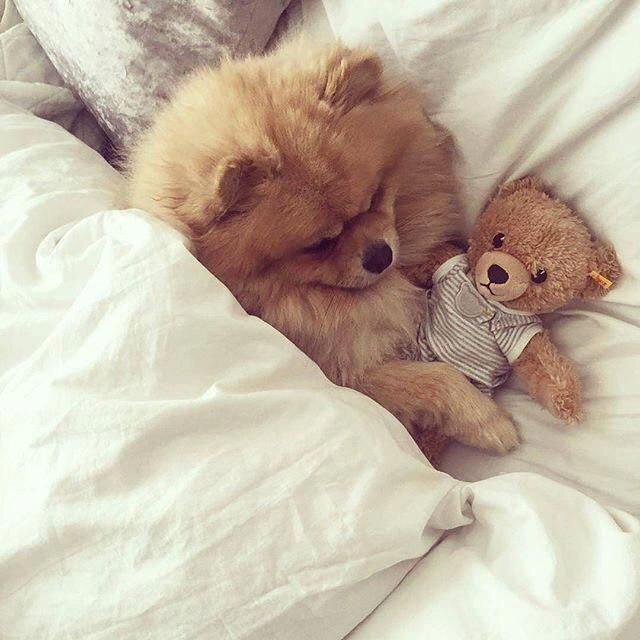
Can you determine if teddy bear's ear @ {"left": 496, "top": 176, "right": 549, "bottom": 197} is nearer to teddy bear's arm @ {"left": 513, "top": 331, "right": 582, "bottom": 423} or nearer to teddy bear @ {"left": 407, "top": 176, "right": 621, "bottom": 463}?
teddy bear @ {"left": 407, "top": 176, "right": 621, "bottom": 463}

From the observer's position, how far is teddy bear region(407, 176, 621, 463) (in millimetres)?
919

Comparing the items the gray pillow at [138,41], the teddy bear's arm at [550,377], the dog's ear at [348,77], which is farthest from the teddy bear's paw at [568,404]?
the gray pillow at [138,41]

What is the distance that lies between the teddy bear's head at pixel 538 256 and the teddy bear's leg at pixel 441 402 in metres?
0.15

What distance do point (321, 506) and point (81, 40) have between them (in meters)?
1.05

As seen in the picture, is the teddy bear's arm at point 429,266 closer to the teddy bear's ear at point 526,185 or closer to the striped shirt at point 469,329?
the striped shirt at point 469,329

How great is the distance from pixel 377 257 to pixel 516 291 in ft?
0.69

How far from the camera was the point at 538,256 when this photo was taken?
0.93 metres

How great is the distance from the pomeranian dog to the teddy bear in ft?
0.13

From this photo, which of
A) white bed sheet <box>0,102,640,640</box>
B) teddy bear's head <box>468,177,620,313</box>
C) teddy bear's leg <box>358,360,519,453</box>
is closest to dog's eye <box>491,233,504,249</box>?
teddy bear's head <box>468,177,620,313</box>

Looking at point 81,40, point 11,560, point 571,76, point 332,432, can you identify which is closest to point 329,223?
point 332,432

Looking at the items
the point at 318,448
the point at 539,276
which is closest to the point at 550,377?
the point at 539,276

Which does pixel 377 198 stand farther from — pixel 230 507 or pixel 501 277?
pixel 230 507

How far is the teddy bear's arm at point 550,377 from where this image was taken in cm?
94

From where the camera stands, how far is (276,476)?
0.76 meters
